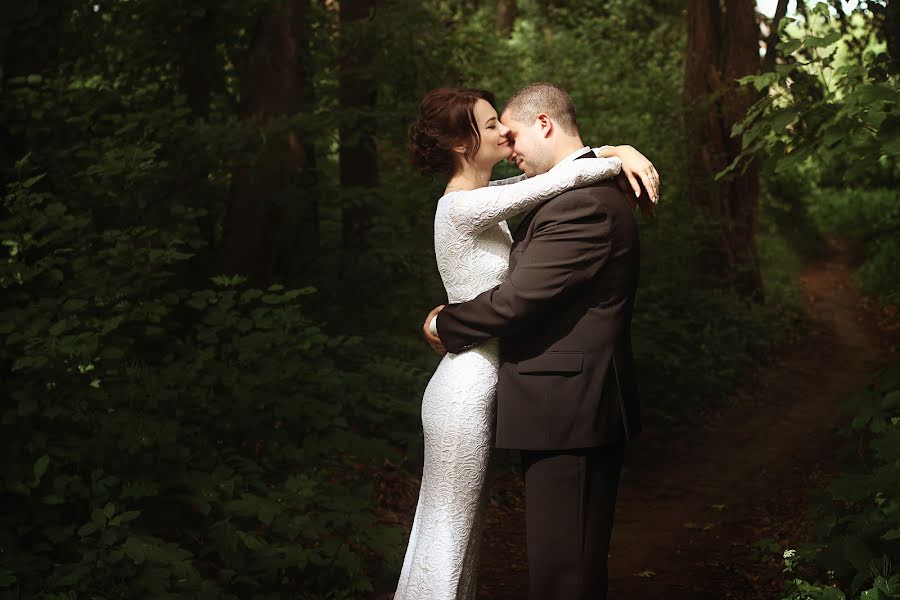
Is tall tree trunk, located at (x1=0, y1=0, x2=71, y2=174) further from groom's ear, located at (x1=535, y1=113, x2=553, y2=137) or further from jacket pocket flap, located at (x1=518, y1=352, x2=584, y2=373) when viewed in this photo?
jacket pocket flap, located at (x1=518, y1=352, x2=584, y2=373)

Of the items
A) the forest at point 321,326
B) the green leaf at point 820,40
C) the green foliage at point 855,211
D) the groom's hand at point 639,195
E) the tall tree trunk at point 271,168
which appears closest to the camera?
the groom's hand at point 639,195

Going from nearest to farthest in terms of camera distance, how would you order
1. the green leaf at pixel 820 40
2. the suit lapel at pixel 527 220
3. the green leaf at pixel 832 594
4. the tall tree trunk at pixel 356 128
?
the suit lapel at pixel 527 220
the green leaf at pixel 832 594
the green leaf at pixel 820 40
the tall tree trunk at pixel 356 128

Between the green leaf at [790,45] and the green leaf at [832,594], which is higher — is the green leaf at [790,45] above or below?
above

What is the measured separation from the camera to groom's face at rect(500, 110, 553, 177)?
3.49 m

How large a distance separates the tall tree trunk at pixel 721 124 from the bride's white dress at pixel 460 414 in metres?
8.72

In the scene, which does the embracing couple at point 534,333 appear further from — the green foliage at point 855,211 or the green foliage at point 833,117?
the green foliage at point 855,211

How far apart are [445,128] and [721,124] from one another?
374 inches

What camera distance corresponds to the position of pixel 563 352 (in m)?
3.36

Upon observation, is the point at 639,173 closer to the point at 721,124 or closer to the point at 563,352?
the point at 563,352

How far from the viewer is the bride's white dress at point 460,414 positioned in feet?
11.5

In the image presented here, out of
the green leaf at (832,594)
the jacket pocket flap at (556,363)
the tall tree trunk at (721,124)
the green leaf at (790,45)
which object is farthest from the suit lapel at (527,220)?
the tall tree trunk at (721,124)

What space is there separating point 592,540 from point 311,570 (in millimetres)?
2296

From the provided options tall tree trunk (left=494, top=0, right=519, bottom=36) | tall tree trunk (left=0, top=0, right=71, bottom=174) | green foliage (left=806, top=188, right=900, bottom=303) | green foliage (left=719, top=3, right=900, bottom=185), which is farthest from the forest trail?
tall tree trunk (left=494, top=0, right=519, bottom=36)

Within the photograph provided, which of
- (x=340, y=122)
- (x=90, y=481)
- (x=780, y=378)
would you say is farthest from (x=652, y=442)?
(x=90, y=481)
